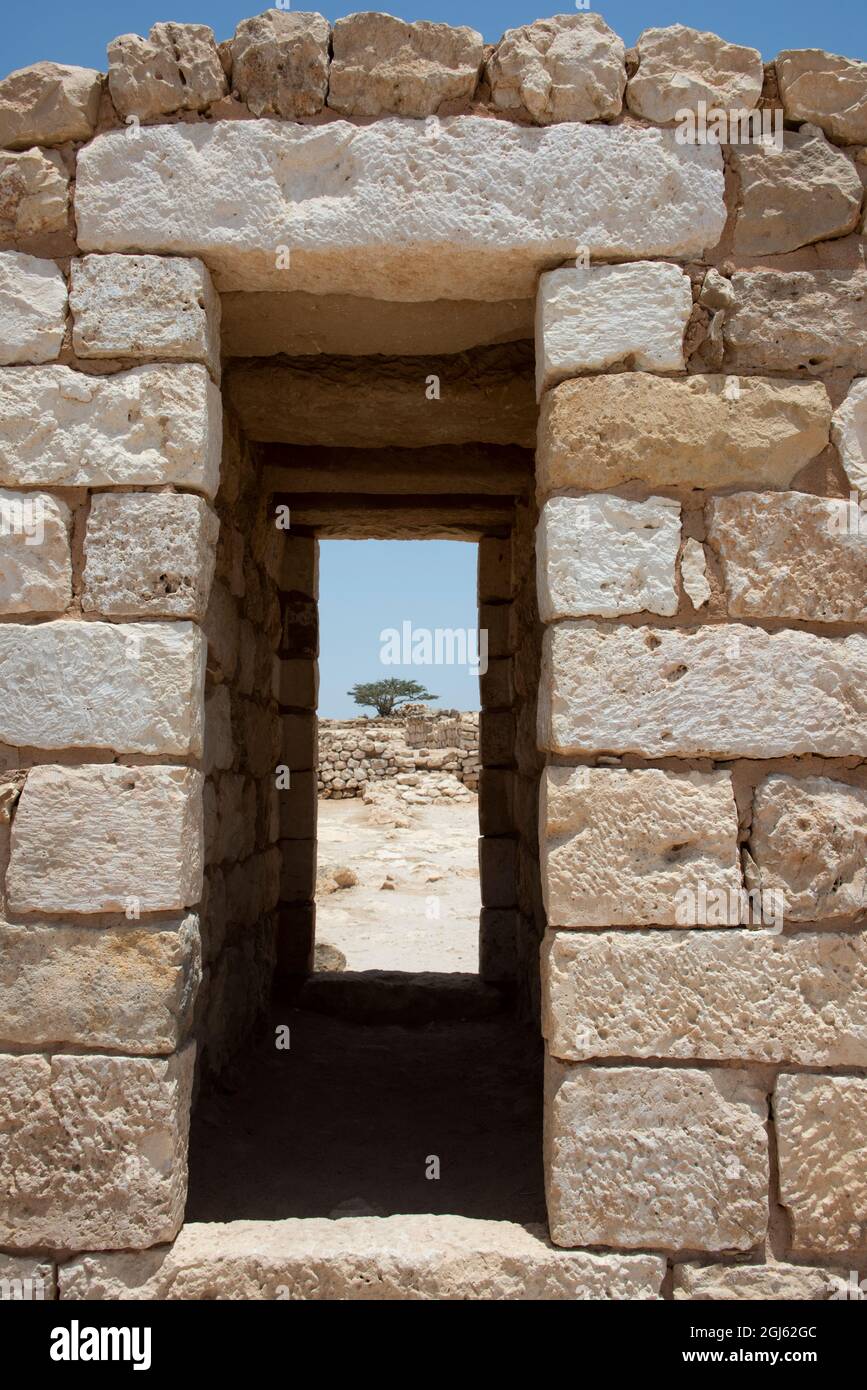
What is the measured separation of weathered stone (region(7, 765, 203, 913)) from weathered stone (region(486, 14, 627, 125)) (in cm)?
210

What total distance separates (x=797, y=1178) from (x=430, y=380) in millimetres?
3060

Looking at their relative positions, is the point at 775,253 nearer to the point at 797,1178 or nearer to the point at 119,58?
the point at 119,58

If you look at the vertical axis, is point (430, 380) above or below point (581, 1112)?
above

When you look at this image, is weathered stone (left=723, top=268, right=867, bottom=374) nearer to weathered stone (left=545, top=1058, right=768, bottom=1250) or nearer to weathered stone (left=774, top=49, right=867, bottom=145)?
weathered stone (left=774, top=49, right=867, bottom=145)

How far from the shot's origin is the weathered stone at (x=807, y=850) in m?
2.61

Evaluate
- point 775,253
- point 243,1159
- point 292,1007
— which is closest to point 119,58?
point 775,253

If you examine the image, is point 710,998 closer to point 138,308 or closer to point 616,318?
point 616,318

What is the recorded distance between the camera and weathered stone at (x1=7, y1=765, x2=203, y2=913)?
8.66ft

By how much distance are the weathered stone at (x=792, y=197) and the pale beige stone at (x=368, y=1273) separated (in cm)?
273

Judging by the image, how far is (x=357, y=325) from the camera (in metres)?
3.43

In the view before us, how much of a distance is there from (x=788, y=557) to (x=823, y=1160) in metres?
1.55

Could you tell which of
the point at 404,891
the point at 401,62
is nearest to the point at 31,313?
the point at 401,62
